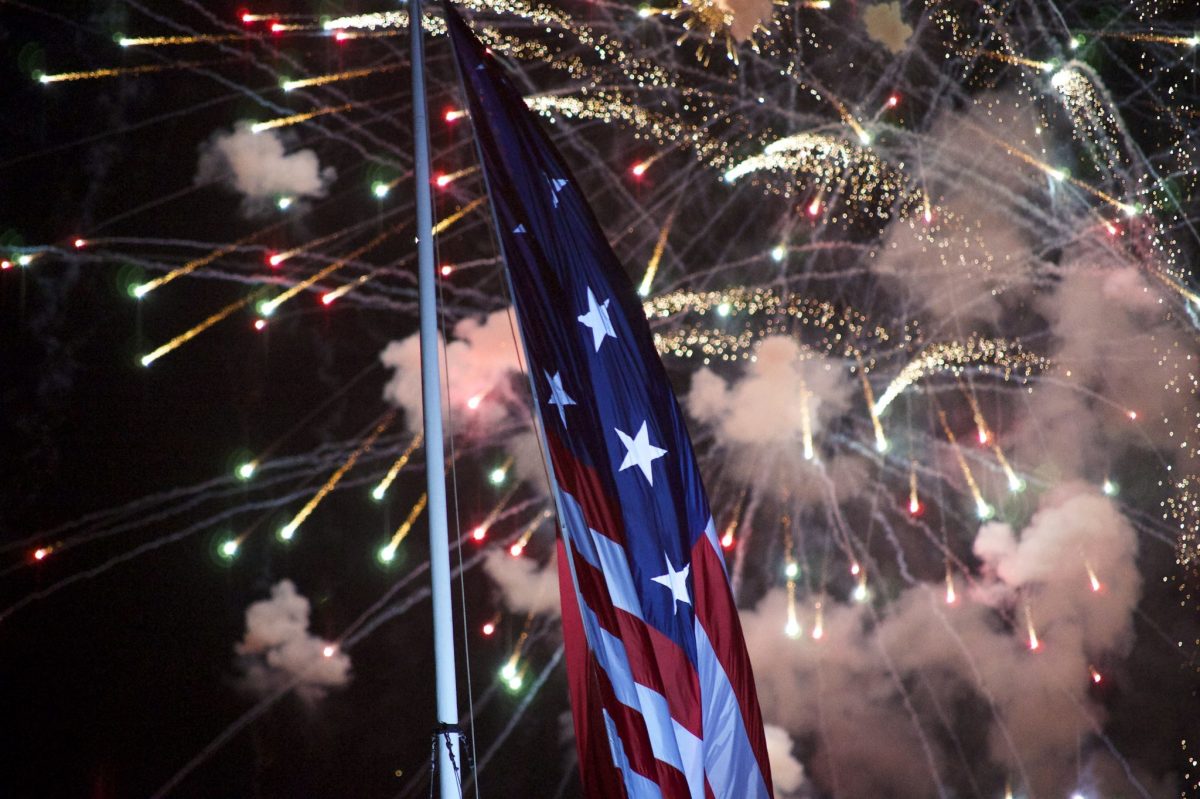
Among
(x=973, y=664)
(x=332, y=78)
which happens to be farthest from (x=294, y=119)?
(x=973, y=664)

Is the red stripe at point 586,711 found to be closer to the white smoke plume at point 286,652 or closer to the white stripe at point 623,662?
the white stripe at point 623,662

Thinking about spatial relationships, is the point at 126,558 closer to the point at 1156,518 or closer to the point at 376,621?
the point at 376,621

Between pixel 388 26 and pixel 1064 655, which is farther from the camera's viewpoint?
pixel 1064 655

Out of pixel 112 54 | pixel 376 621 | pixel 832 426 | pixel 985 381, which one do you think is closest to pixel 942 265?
pixel 985 381

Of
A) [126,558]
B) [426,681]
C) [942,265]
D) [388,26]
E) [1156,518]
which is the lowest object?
[426,681]

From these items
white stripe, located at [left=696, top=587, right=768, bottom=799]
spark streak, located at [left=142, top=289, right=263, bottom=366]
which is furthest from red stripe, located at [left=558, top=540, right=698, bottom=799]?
spark streak, located at [left=142, top=289, right=263, bottom=366]
